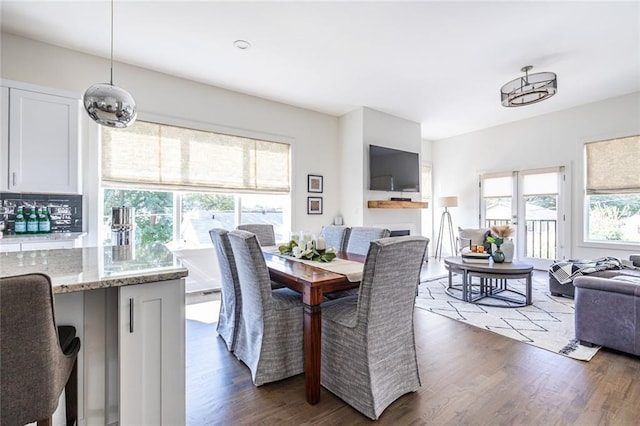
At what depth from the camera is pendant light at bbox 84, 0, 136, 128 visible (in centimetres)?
184

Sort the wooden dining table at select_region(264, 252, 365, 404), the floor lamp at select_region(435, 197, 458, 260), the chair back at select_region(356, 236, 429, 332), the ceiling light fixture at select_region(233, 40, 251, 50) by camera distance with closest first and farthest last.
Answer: the chair back at select_region(356, 236, 429, 332) < the wooden dining table at select_region(264, 252, 365, 404) < the ceiling light fixture at select_region(233, 40, 251, 50) < the floor lamp at select_region(435, 197, 458, 260)

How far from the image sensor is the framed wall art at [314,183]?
519 centimetres

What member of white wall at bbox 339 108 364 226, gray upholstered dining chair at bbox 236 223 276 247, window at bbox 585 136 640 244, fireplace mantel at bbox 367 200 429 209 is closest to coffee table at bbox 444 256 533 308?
fireplace mantel at bbox 367 200 429 209

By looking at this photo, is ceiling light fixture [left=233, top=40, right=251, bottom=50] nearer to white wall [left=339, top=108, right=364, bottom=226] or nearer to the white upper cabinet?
the white upper cabinet

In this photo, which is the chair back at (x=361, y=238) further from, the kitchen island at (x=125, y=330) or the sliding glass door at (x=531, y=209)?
the sliding glass door at (x=531, y=209)

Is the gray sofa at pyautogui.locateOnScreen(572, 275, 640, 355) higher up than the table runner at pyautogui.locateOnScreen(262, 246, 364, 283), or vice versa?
the table runner at pyautogui.locateOnScreen(262, 246, 364, 283)

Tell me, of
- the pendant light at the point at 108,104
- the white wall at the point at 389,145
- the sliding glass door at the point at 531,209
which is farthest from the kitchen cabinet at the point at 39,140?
the sliding glass door at the point at 531,209

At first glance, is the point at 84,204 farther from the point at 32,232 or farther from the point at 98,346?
the point at 98,346

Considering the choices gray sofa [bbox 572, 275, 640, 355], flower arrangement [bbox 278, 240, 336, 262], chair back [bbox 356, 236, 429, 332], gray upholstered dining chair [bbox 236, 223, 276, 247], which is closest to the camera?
chair back [bbox 356, 236, 429, 332]

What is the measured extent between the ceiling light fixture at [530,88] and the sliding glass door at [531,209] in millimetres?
2507

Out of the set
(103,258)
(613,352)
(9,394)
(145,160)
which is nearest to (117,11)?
(145,160)

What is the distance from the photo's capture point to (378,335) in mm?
1709

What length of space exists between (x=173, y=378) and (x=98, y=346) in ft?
1.44

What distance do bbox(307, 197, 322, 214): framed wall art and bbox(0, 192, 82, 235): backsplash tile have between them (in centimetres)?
311
